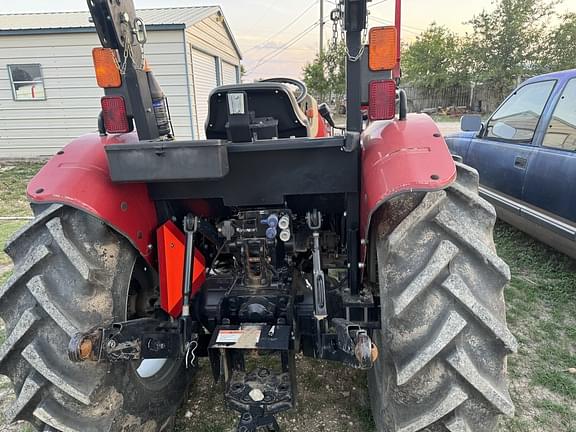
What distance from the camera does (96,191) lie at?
5.99 feet

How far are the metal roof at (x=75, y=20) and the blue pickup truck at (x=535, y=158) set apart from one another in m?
8.75

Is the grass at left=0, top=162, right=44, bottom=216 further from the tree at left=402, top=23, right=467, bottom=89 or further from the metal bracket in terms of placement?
the tree at left=402, top=23, right=467, bottom=89

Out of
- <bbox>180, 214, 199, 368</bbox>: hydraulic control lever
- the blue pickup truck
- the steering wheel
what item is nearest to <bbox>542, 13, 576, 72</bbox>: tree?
the blue pickup truck

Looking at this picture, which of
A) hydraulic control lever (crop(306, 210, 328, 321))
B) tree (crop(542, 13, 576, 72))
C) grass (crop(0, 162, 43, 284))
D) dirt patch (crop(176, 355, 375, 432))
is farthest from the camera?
tree (crop(542, 13, 576, 72))

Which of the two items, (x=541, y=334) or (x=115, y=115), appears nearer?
(x=115, y=115)

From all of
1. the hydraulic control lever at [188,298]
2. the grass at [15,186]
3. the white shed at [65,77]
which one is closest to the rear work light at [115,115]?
the hydraulic control lever at [188,298]

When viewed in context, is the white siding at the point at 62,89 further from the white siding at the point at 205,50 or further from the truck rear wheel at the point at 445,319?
the truck rear wheel at the point at 445,319

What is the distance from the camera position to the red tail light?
1780 millimetres

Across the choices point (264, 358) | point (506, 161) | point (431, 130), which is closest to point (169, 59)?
point (506, 161)

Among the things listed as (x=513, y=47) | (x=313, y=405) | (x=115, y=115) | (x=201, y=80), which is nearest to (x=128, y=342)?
(x=115, y=115)

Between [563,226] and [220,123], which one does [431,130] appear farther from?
[563,226]

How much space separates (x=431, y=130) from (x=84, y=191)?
56.4 inches

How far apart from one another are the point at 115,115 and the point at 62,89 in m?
11.5

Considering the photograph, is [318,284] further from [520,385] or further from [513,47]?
[513,47]
